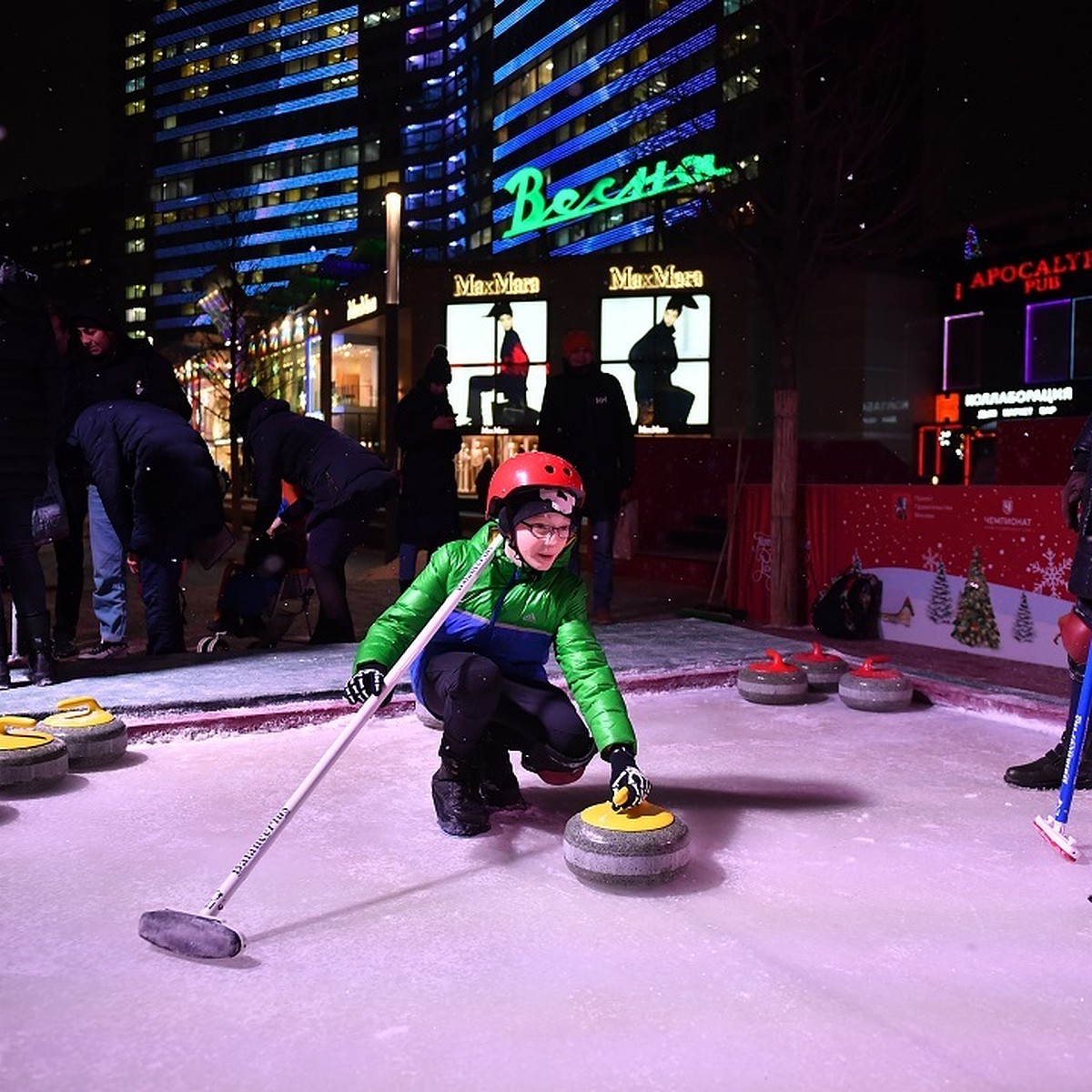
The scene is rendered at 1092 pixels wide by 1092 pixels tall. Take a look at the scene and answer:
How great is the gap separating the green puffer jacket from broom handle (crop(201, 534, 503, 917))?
62mm

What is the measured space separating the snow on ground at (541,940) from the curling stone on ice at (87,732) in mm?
67

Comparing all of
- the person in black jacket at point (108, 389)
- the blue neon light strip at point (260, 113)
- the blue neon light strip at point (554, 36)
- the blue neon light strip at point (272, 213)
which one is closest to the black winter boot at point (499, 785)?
the person in black jacket at point (108, 389)

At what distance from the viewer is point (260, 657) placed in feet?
18.8

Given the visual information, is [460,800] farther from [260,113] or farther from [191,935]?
[260,113]

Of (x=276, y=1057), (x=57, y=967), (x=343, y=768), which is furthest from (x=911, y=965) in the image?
(x=343, y=768)

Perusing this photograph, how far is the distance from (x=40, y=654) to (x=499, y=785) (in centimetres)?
254

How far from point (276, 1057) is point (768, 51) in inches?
416

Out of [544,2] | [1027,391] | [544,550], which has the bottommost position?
[544,550]

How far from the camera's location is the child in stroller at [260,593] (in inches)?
263

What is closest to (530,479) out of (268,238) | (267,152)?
(268,238)

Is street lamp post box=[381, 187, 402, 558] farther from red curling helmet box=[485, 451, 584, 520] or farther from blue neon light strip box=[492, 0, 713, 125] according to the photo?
blue neon light strip box=[492, 0, 713, 125]

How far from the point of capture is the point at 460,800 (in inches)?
136

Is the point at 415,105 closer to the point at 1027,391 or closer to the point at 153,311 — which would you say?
the point at 153,311

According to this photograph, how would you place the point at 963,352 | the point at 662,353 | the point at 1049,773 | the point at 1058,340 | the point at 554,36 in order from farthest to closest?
the point at 554,36
the point at 963,352
the point at 662,353
the point at 1058,340
the point at 1049,773
